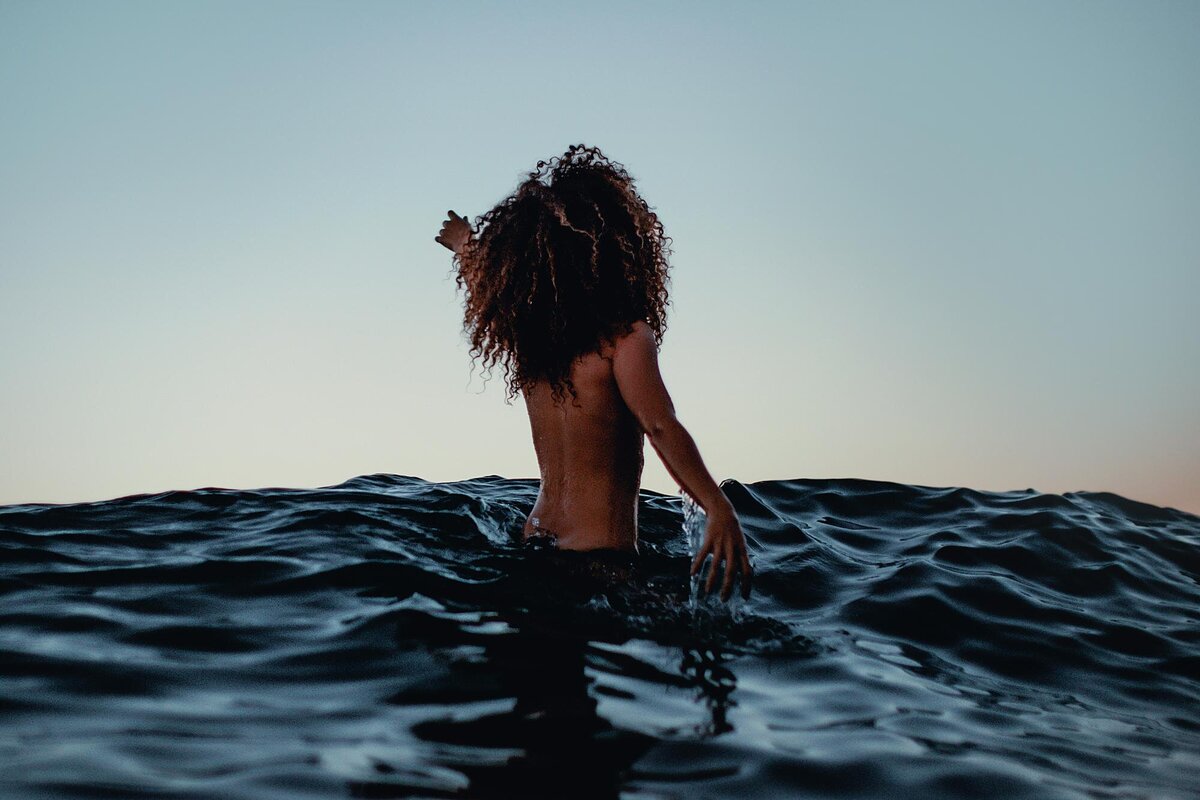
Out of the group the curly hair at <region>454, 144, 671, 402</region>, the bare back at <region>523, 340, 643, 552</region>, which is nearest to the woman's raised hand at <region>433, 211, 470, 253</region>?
the curly hair at <region>454, 144, 671, 402</region>

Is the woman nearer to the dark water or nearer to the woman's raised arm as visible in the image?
the woman's raised arm

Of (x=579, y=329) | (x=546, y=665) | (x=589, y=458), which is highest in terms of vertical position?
(x=579, y=329)

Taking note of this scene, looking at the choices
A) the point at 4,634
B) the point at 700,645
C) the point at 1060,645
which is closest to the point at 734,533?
the point at 700,645

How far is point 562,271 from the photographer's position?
16.0 ft

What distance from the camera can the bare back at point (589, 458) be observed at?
470 cm

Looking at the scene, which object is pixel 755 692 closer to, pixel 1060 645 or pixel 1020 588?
pixel 1060 645

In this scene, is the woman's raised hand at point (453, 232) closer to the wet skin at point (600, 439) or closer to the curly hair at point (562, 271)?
the curly hair at point (562, 271)

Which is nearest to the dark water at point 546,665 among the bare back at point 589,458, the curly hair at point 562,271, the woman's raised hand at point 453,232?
the bare back at point 589,458

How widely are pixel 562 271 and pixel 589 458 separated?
933 millimetres

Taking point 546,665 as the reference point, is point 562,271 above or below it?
above

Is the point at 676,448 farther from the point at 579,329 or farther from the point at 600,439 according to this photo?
the point at 579,329

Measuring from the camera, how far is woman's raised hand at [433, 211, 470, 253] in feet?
19.6

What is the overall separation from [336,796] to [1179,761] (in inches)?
112

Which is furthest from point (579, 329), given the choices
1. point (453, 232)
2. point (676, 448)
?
point (453, 232)
